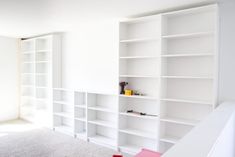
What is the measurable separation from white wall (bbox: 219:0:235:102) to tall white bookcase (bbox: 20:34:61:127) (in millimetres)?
3691

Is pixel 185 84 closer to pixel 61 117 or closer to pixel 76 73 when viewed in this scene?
pixel 76 73


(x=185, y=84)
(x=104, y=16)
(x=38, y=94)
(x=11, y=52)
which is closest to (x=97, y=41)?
(x=104, y=16)

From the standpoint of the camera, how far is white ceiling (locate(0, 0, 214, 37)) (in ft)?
8.57

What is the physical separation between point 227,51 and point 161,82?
1.00 m

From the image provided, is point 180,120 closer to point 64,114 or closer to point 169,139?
point 169,139

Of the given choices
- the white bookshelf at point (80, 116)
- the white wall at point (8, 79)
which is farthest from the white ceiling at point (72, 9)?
the white wall at point (8, 79)

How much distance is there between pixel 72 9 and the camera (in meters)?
2.94

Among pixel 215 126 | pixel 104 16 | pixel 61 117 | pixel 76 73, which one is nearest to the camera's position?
pixel 215 126

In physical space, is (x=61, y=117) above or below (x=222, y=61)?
below

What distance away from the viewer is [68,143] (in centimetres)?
374

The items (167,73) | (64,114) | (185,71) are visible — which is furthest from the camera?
(64,114)

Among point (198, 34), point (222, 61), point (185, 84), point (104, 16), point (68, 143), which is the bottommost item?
point (68, 143)

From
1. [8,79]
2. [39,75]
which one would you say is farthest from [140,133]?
[8,79]

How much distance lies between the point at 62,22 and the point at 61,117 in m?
2.43
